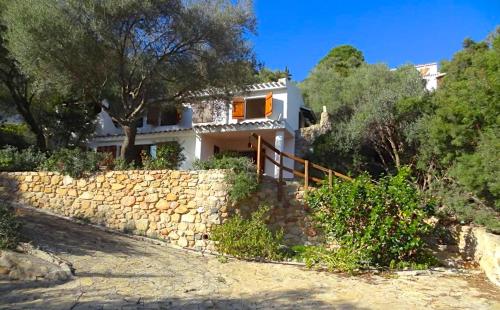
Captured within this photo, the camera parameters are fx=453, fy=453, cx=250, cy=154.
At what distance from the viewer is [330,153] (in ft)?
61.3

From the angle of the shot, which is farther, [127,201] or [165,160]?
[165,160]

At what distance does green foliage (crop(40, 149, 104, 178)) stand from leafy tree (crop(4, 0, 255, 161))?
134cm

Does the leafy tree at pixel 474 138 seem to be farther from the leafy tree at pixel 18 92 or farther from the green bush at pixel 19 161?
the leafy tree at pixel 18 92

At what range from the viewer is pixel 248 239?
10.4 metres

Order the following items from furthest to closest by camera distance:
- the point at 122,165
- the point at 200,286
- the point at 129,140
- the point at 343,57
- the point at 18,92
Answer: the point at 343,57
the point at 18,92
the point at 129,140
the point at 122,165
the point at 200,286

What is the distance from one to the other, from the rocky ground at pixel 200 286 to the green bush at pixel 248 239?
470 millimetres

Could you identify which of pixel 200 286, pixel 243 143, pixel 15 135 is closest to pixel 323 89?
pixel 243 143

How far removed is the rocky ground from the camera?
641 cm

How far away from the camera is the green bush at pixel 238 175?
11.2 metres

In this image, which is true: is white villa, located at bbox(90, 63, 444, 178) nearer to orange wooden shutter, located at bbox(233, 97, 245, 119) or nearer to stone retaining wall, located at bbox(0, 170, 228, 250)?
orange wooden shutter, located at bbox(233, 97, 245, 119)

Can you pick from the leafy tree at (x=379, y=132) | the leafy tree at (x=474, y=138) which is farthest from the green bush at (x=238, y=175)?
the leafy tree at (x=379, y=132)

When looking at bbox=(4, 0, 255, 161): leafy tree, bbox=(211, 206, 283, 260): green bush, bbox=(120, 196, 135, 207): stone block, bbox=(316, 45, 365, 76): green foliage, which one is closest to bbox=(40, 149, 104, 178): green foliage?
bbox=(4, 0, 255, 161): leafy tree

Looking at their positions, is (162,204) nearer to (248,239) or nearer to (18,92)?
(248,239)

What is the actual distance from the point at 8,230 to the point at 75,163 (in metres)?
5.15
